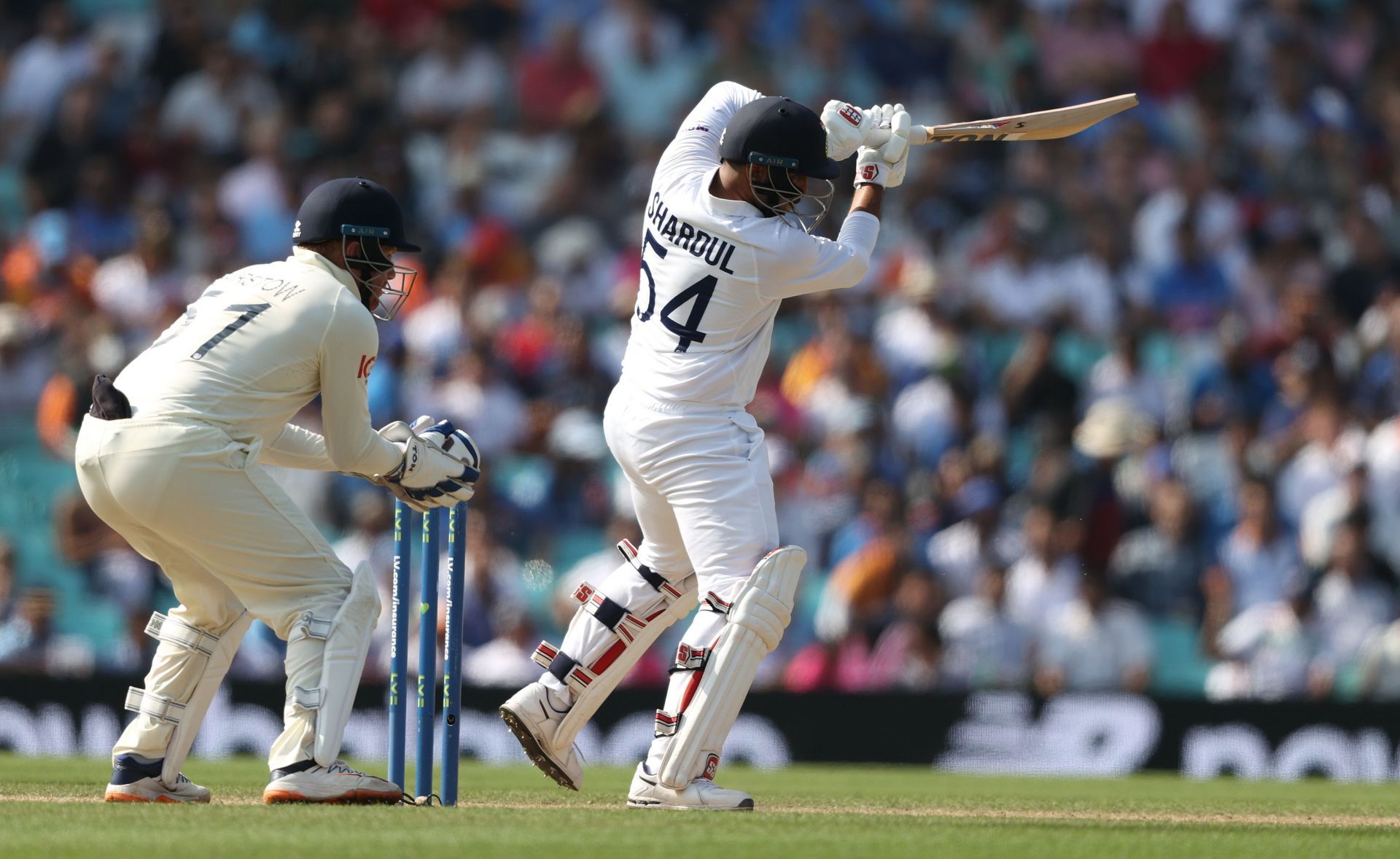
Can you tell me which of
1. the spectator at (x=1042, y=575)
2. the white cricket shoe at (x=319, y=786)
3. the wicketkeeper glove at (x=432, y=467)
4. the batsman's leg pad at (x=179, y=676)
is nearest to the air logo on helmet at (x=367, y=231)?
the wicketkeeper glove at (x=432, y=467)

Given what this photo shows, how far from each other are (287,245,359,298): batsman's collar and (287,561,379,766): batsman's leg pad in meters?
0.93

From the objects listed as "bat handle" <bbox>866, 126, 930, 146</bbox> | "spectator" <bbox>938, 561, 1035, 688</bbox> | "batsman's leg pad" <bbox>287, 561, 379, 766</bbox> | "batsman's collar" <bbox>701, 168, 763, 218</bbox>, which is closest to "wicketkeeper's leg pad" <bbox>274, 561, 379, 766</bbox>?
"batsman's leg pad" <bbox>287, 561, 379, 766</bbox>

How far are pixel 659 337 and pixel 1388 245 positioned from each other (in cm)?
769

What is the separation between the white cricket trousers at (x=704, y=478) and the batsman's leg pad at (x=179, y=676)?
1341mm

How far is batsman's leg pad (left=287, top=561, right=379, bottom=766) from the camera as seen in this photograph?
5.10 m

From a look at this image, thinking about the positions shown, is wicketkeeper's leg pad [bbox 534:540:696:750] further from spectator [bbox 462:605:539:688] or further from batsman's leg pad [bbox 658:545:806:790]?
spectator [bbox 462:605:539:688]

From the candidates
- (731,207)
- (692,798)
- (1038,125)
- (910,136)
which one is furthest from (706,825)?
(1038,125)

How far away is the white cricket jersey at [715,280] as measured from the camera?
561cm

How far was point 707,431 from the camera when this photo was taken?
564cm

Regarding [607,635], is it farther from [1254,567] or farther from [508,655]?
[1254,567]

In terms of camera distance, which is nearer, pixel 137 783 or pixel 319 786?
pixel 319 786

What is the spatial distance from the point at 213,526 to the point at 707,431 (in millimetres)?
1478

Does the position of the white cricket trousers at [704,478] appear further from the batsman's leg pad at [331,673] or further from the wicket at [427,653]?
the batsman's leg pad at [331,673]

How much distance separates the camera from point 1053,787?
24.9 feet
